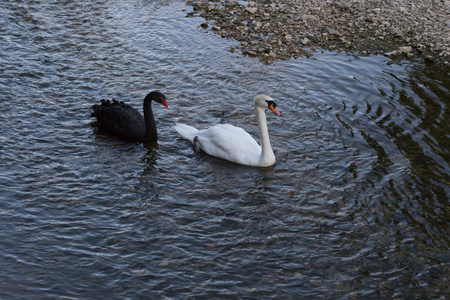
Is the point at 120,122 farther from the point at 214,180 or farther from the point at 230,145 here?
the point at 214,180

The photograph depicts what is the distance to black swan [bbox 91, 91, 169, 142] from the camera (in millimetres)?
11445

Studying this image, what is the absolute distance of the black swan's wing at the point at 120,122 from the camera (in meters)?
11.5

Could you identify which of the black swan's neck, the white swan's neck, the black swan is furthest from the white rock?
the black swan's neck

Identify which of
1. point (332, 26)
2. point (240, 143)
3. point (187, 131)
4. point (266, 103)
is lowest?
point (187, 131)

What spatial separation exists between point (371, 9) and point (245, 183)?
436 inches

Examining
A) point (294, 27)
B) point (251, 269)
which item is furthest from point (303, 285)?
point (294, 27)

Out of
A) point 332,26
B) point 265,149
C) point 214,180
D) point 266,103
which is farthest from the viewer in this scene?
point 332,26

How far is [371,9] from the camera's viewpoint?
61.6 ft

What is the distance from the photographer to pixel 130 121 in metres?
11.6

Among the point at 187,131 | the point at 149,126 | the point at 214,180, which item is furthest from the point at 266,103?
the point at 149,126

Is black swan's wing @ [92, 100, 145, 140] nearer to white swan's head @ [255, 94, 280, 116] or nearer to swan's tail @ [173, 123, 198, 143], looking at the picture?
swan's tail @ [173, 123, 198, 143]

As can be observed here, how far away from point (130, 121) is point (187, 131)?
1.23m

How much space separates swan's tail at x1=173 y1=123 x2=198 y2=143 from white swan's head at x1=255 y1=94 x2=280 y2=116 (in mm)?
1470

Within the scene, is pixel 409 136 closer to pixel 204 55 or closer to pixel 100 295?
pixel 204 55
